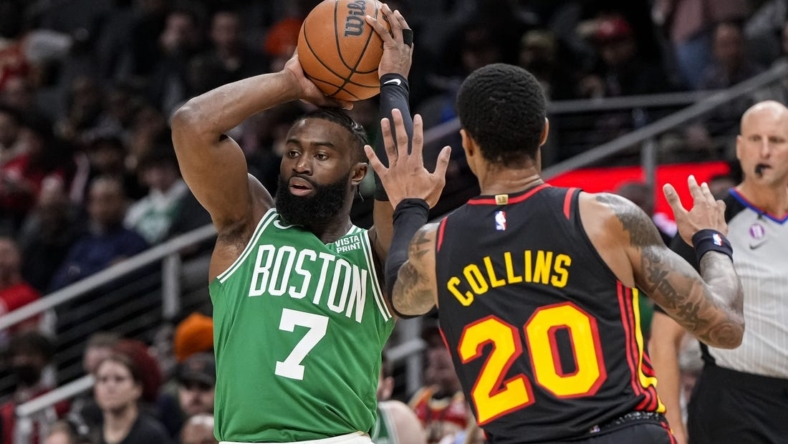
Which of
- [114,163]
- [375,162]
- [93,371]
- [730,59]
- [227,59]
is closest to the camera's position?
[375,162]

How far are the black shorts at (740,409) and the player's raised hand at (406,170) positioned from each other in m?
1.98

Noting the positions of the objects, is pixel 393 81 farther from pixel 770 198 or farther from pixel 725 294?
pixel 770 198

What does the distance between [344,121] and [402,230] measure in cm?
95

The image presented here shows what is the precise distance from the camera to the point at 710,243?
4387mm

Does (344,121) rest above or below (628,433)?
above

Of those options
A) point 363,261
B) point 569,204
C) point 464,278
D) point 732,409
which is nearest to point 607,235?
point 569,204

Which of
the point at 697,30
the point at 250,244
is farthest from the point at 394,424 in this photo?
the point at 697,30

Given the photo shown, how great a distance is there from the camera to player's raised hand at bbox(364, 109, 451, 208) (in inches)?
179

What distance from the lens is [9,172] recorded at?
13016 millimetres

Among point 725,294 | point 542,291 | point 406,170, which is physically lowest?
point 725,294

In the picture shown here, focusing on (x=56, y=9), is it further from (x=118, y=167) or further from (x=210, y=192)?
(x=210, y=192)

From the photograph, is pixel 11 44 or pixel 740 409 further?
pixel 11 44

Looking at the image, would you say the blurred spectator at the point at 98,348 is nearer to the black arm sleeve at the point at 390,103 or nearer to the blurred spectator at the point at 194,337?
the blurred spectator at the point at 194,337

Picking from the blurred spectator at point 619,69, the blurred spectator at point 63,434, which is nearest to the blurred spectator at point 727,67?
the blurred spectator at point 619,69
